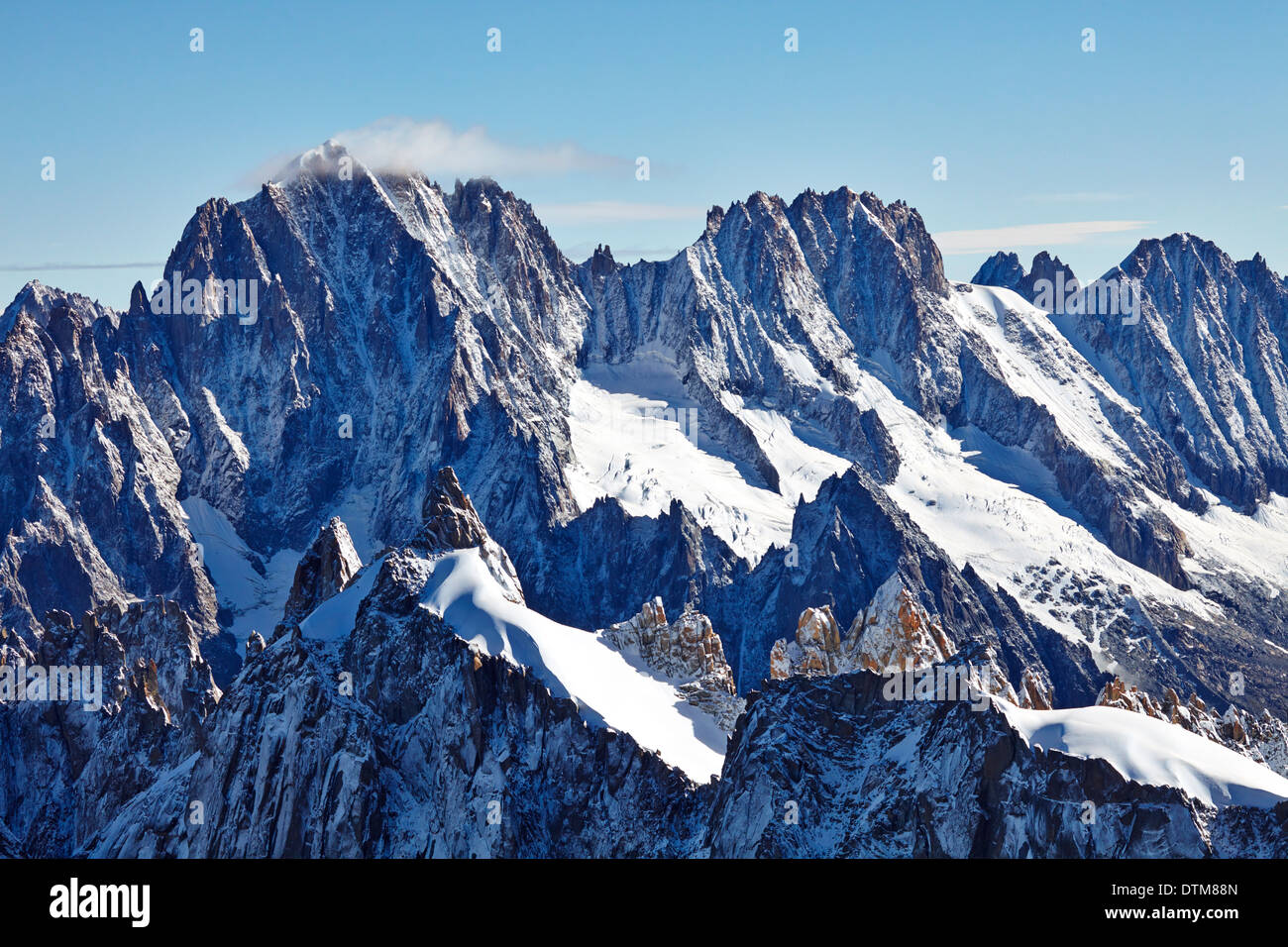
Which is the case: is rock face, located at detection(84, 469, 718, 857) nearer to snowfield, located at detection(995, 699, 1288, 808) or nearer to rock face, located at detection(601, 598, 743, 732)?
rock face, located at detection(601, 598, 743, 732)

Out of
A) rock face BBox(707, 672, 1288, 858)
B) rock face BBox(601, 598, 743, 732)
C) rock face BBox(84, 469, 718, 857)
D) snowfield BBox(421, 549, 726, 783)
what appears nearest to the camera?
rock face BBox(707, 672, 1288, 858)

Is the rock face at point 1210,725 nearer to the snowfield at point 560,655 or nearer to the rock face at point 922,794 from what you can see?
the rock face at point 922,794


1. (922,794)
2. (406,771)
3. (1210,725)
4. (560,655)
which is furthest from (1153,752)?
(406,771)

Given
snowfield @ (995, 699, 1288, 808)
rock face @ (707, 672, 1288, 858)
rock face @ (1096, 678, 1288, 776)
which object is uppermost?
snowfield @ (995, 699, 1288, 808)

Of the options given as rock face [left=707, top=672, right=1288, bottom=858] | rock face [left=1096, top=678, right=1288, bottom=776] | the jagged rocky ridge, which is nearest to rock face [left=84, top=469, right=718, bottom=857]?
the jagged rocky ridge

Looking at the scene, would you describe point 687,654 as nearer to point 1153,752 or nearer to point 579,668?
point 579,668

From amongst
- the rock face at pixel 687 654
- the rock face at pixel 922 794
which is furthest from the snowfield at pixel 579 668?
the rock face at pixel 922 794
